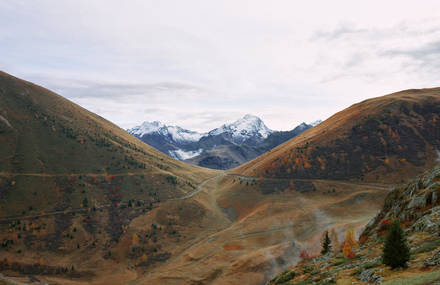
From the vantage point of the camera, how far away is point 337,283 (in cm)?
2033

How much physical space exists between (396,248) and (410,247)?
3.73 meters

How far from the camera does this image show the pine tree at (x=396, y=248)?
707 inches

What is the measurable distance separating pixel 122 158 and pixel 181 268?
3295 inches

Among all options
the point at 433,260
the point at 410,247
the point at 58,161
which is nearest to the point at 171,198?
the point at 58,161

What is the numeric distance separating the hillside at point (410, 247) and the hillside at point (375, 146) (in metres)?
80.4

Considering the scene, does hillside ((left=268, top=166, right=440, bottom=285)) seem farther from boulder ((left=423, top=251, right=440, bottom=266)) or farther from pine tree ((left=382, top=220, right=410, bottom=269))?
pine tree ((left=382, top=220, right=410, bottom=269))

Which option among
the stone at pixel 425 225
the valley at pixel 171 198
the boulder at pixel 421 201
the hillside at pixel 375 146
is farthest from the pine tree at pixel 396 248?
the hillside at pixel 375 146

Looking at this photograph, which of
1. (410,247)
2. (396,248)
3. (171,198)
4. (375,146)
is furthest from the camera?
(375,146)

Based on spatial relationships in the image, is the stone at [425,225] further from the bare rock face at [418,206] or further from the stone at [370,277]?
the stone at [370,277]

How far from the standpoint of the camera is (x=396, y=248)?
60.2 ft

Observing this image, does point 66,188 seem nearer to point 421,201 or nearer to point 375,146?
point 421,201

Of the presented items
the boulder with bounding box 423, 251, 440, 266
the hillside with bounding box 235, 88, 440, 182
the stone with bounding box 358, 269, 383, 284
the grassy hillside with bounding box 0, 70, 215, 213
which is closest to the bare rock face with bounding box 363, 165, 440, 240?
the boulder with bounding box 423, 251, 440, 266

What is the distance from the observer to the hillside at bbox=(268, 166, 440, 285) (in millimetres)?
16422

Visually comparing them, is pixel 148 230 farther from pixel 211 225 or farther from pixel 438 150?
pixel 438 150
